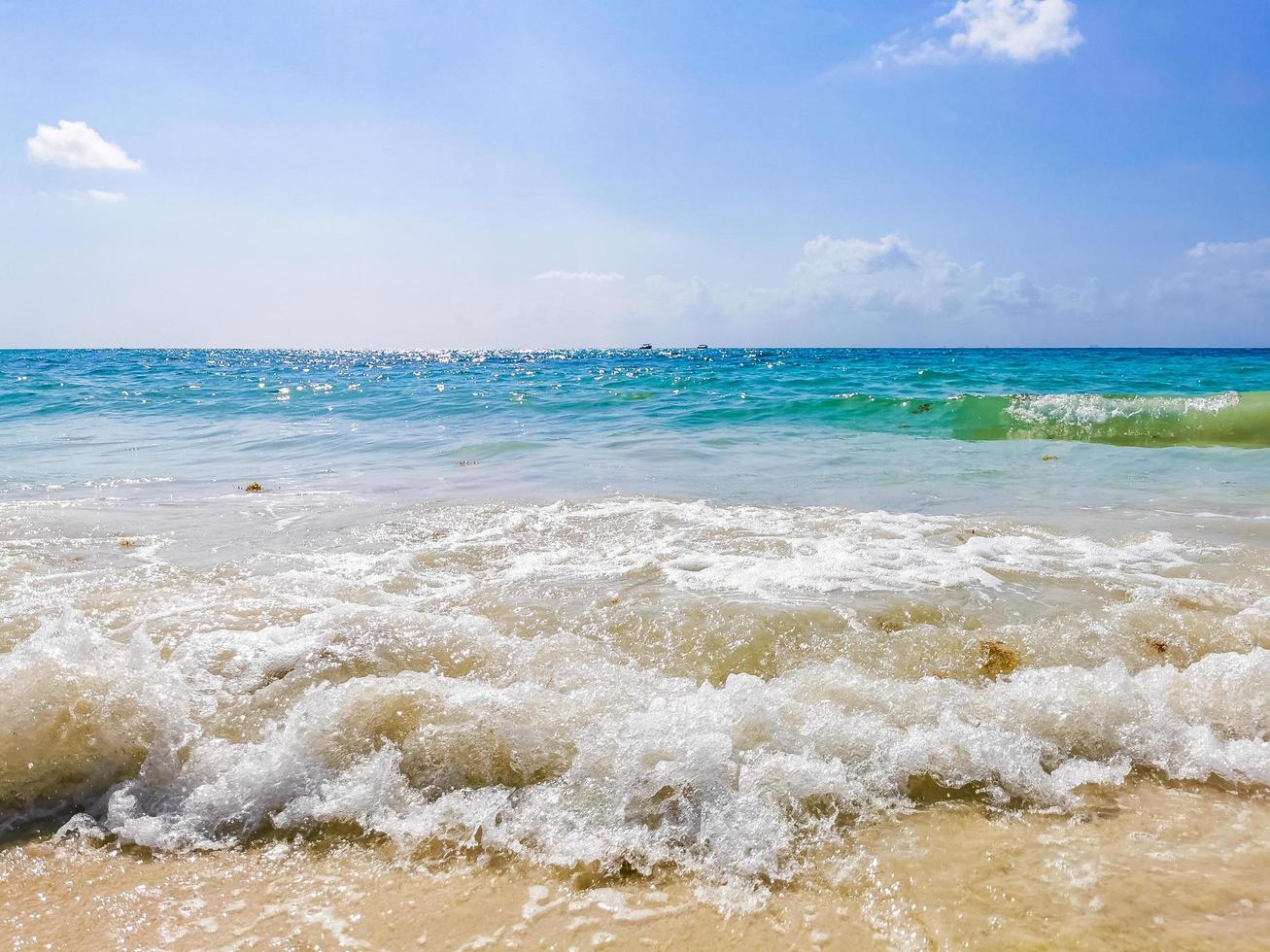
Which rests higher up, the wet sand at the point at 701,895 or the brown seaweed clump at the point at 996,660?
the brown seaweed clump at the point at 996,660

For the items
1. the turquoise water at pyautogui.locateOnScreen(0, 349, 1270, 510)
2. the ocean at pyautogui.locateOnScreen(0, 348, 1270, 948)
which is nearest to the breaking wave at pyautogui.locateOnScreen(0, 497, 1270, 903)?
the ocean at pyautogui.locateOnScreen(0, 348, 1270, 948)

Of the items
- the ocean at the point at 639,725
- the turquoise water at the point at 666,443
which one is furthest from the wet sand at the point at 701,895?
the turquoise water at the point at 666,443

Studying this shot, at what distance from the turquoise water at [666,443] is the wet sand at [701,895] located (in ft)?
15.3

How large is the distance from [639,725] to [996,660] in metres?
1.66

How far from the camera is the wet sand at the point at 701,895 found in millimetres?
1642

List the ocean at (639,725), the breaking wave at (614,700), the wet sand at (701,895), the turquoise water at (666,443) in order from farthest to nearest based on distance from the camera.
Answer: the turquoise water at (666,443)
the breaking wave at (614,700)
the ocean at (639,725)
the wet sand at (701,895)

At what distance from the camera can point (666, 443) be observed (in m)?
10.7

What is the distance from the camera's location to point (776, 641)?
3.21 m

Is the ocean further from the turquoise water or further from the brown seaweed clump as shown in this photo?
the turquoise water

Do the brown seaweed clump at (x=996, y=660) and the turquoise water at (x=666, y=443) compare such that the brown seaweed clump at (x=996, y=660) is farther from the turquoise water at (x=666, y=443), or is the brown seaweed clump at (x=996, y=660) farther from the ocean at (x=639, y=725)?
the turquoise water at (x=666, y=443)

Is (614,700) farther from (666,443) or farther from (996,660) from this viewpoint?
(666,443)

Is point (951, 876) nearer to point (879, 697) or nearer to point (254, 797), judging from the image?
point (879, 697)

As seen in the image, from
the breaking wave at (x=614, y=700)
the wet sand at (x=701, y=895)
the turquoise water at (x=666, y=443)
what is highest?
the turquoise water at (x=666, y=443)

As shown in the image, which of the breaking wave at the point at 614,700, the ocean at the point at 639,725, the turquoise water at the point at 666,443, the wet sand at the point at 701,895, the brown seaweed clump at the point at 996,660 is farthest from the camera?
the turquoise water at the point at 666,443
